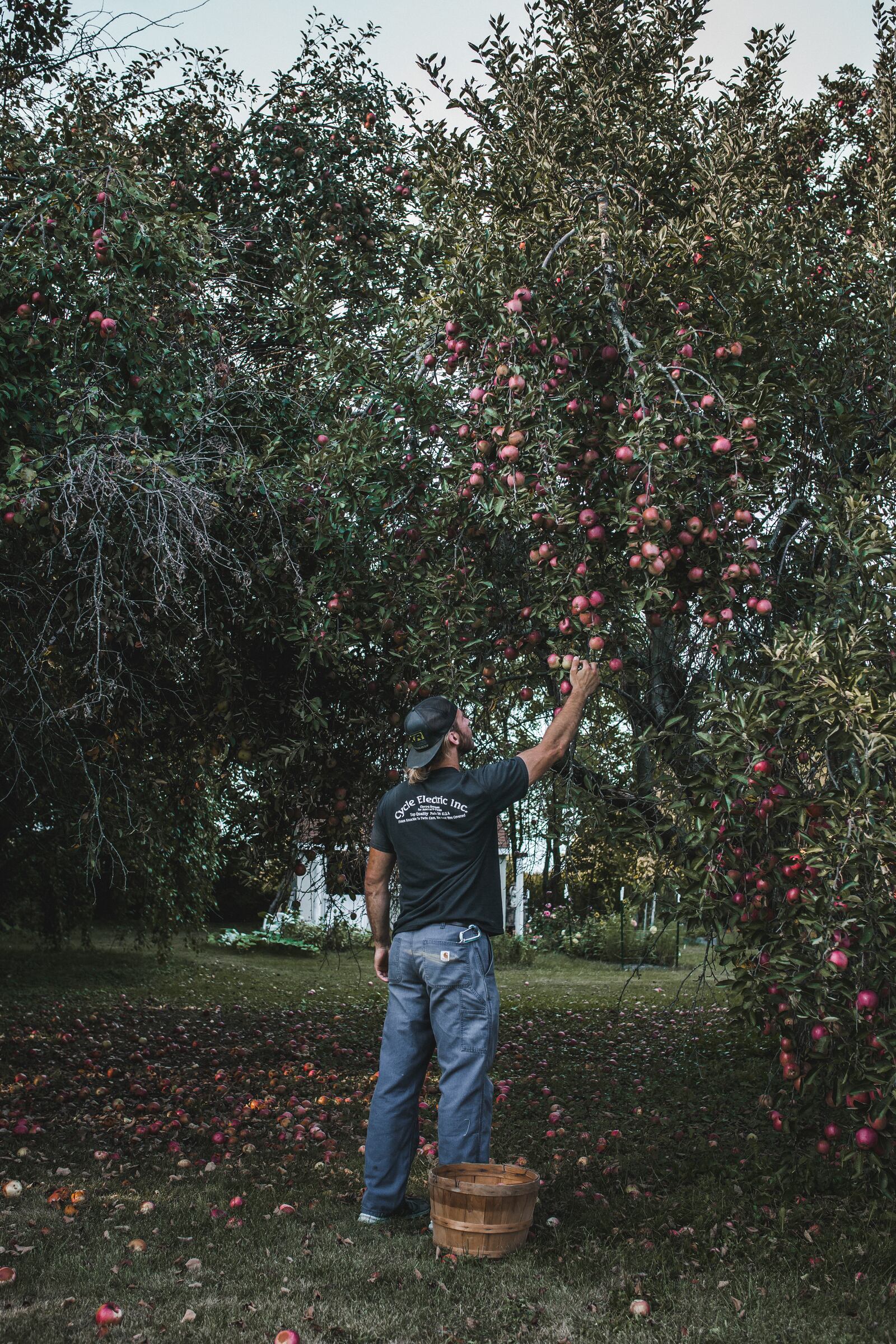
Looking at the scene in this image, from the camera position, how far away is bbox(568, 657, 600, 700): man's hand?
3.95 metres

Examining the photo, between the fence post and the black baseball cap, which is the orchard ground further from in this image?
the fence post

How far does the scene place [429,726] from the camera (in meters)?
3.82

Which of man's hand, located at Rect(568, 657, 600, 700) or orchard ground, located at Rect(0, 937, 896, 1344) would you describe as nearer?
orchard ground, located at Rect(0, 937, 896, 1344)

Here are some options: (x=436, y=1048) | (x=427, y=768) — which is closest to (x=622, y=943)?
(x=436, y=1048)

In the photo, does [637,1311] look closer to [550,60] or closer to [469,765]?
[469,765]

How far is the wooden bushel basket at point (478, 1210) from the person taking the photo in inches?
131

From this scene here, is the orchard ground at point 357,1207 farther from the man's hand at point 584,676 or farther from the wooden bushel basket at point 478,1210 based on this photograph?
the man's hand at point 584,676

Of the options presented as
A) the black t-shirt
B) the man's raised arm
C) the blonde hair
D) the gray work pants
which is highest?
the man's raised arm

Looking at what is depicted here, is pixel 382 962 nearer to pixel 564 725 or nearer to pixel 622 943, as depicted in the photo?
pixel 564 725

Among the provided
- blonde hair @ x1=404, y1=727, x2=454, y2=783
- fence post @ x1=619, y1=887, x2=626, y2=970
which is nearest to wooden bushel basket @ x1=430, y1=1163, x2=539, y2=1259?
blonde hair @ x1=404, y1=727, x2=454, y2=783

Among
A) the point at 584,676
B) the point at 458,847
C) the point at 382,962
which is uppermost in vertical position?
the point at 584,676

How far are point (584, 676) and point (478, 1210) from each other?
6.33ft

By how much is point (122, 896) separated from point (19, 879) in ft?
3.92

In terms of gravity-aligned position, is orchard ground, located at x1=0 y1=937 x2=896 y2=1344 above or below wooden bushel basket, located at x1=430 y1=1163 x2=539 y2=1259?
below
